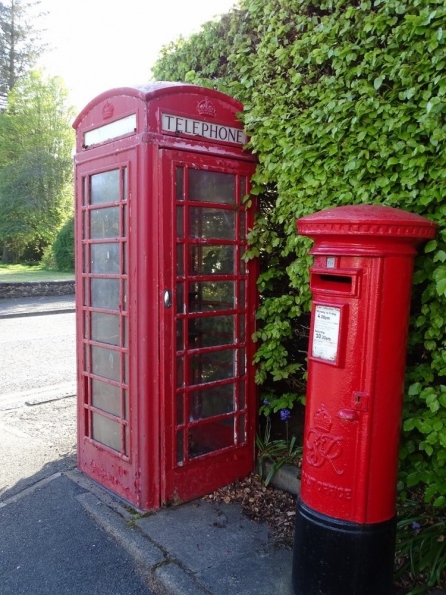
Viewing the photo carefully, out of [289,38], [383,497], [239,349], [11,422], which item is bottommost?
[11,422]

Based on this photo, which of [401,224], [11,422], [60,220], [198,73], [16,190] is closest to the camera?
[401,224]

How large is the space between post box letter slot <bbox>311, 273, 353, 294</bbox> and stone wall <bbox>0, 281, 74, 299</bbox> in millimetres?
16754

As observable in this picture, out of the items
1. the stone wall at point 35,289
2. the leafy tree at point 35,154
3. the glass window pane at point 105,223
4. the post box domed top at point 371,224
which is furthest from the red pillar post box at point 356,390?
the leafy tree at point 35,154

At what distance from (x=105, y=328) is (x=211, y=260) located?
2.98 ft

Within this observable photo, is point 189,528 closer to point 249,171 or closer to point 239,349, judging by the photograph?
point 239,349

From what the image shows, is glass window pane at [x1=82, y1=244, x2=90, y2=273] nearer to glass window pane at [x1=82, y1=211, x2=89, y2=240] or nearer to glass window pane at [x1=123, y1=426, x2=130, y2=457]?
glass window pane at [x1=82, y1=211, x2=89, y2=240]

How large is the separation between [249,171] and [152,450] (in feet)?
6.62

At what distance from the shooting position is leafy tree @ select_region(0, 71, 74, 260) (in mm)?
26844

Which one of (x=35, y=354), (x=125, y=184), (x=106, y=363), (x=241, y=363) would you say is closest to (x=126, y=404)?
(x=106, y=363)

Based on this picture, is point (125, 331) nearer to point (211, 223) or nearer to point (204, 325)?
point (204, 325)

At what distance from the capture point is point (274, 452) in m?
3.86

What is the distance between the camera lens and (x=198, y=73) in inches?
171

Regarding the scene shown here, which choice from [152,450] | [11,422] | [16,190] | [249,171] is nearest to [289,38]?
[249,171]

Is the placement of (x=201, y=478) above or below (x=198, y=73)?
below
